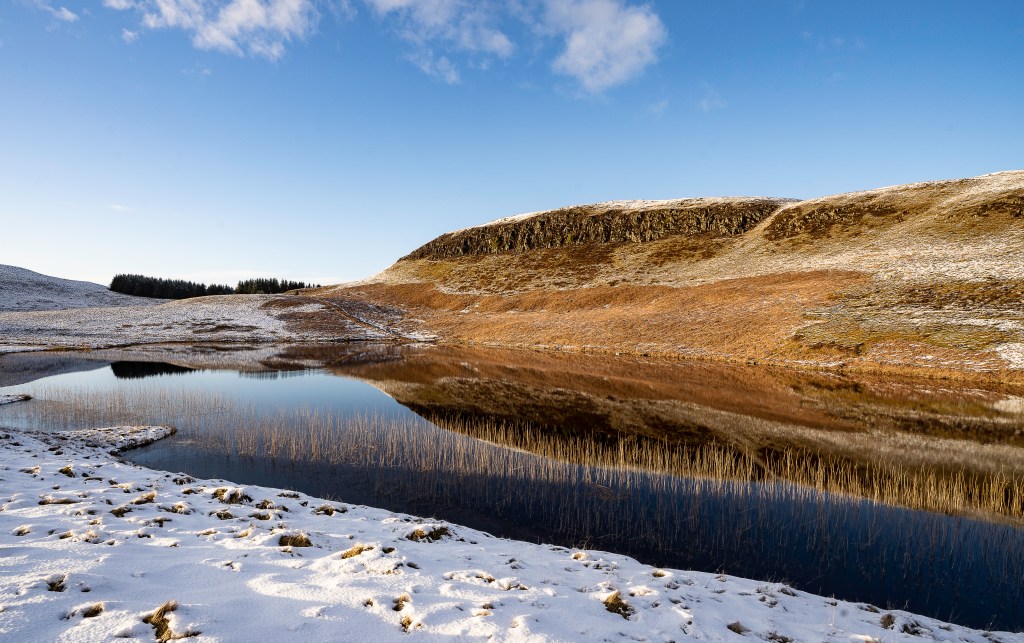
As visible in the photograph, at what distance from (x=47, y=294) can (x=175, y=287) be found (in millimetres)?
33722

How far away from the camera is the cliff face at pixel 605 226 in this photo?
97062mm

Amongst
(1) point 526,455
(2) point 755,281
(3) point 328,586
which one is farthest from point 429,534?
(2) point 755,281

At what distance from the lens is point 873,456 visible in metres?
17.2

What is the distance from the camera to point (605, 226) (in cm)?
10619

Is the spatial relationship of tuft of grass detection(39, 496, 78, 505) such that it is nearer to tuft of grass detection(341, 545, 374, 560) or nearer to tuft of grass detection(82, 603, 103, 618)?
tuft of grass detection(82, 603, 103, 618)

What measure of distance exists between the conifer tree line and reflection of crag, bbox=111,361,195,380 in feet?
278

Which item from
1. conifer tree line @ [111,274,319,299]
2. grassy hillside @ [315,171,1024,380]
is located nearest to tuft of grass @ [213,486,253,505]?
grassy hillside @ [315,171,1024,380]

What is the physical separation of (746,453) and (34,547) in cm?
1877

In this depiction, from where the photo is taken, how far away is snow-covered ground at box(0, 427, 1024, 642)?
520 centimetres

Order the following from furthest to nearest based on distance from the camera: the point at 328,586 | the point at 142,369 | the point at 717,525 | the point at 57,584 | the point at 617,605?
1. the point at 142,369
2. the point at 717,525
3. the point at 617,605
4. the point at 328,586
5. the point at 57,584

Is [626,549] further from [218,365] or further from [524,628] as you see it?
[218,365]

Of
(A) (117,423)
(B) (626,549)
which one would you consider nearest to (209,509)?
(B) (626,549)

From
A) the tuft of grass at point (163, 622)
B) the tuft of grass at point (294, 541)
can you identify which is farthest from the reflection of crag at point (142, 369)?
the tuft of grass at point (163, 622)

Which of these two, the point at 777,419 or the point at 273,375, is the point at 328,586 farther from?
the point at 273,375
